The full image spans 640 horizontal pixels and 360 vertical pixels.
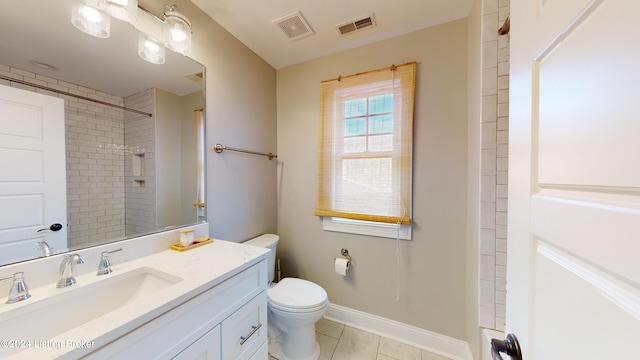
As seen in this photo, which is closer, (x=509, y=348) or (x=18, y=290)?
(x=509, y=348)

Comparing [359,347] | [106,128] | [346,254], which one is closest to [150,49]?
[106,128]

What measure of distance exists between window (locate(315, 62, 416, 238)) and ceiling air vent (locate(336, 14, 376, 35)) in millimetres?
311

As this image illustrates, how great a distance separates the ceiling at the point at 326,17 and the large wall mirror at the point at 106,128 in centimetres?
46

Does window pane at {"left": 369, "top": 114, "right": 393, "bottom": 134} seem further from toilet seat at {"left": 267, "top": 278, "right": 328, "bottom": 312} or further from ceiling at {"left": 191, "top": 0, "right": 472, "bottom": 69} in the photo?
toilet seat at {"left": 267, "top": 278, "right": 328, "bottom": 312}

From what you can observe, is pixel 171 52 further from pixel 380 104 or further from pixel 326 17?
pixel 380 104

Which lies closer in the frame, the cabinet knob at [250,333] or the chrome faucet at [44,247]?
the chrome faucet at [44,247]

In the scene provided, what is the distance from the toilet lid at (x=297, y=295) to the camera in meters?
1.32

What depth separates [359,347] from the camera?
1.51 m

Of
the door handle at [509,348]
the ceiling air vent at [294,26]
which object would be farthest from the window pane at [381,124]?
the door handle at [509,348]

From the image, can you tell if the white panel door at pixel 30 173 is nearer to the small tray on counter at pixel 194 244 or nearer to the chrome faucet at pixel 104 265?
the chrome faucet at pixel 104 265

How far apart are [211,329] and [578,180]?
1092mm

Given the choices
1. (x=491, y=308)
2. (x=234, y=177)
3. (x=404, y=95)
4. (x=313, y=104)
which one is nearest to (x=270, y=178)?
(x=234, y=177)

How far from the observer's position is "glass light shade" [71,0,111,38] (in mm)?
854

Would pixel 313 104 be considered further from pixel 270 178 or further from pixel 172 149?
pixel 172 149
